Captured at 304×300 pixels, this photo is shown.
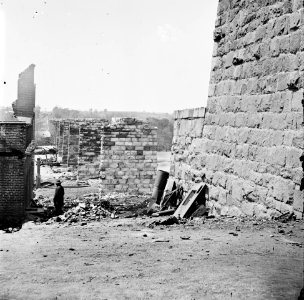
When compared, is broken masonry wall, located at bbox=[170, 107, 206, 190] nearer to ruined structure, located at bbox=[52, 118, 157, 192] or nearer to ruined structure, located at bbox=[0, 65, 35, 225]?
ruined structure, located at bbox=[0, 65, 35, 225]

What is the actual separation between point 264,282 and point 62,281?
1.66 m

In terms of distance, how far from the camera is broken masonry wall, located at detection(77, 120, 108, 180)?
830 inches

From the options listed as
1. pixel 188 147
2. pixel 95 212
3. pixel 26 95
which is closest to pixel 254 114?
pixel 188 147

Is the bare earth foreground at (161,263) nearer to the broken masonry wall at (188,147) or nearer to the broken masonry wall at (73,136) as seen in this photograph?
the broken masonry wall at (188,147)

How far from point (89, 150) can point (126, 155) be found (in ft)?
18.0

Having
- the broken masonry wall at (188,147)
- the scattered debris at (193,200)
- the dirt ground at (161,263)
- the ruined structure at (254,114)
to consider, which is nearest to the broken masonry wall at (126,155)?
the broken masonry wall at (188,147)

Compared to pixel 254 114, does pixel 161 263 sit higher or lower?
lower

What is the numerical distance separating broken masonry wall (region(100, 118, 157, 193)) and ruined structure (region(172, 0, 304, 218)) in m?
7.26

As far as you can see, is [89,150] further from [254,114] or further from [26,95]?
[254,114]

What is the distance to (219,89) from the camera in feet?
25.8

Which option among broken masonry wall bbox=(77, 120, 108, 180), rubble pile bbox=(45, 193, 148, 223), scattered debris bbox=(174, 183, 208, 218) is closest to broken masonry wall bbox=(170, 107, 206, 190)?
scattered debris bbox=(174, 183, 208, 218)

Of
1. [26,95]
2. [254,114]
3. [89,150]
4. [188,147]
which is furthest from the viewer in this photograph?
[89,150]

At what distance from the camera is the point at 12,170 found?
1366 cm

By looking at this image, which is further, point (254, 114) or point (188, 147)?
point (188, 147)
